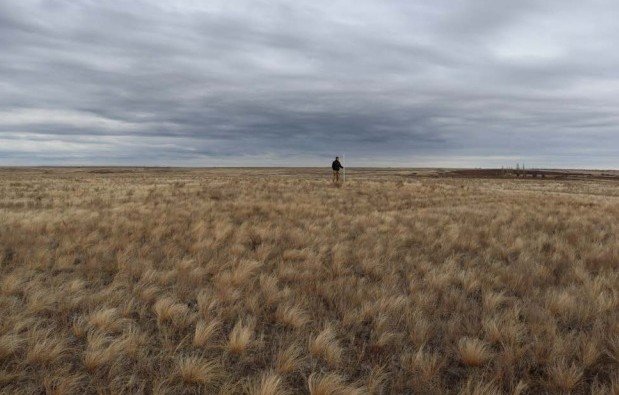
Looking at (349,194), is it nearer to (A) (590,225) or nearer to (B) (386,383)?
(A) (590,225)

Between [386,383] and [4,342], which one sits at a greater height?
[4,342]

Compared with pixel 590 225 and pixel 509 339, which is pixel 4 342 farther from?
pixel 590 225

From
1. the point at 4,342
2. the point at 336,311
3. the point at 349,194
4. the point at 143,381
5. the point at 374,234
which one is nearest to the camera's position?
the point at 143,381

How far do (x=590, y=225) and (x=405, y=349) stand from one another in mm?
11610

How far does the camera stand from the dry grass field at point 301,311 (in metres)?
3.87

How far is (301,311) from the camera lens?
17.4 ft

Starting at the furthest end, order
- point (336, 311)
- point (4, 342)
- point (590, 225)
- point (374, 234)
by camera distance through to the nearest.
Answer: point (590, 225)
point (374, 234)
point (336, 311)
point (4, 342)

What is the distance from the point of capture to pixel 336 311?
553 centimetres

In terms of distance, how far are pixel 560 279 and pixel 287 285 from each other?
4.79 meters

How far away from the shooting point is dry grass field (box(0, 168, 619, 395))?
152 inches

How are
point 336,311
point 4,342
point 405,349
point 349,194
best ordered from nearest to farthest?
point 4,342 < point 405,349 < point 336,311 < point 349,194

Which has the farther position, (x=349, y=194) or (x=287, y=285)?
(x=349, y=194)

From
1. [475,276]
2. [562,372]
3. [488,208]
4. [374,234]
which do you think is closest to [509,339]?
[562,372]

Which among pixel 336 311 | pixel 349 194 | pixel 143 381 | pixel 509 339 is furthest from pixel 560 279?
pixel 349 194
